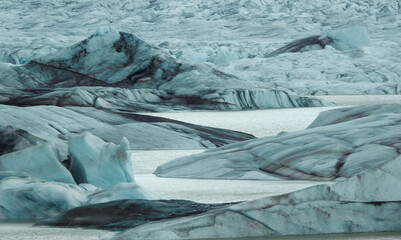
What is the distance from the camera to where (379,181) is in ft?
12.8

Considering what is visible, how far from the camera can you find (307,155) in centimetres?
687

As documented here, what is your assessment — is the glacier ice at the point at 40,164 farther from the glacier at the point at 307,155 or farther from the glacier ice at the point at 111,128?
the glacier ice at the point at 111,128

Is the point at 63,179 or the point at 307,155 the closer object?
the point at 63,179

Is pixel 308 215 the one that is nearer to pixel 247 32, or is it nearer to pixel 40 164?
pixel 40 164

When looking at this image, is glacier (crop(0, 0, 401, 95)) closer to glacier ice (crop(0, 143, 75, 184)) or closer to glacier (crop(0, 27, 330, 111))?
glacier (crop(0, 27, 330, 111))

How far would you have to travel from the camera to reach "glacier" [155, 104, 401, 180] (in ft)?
21.3

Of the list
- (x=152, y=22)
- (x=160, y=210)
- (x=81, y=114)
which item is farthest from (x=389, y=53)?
(x=152, y=22)

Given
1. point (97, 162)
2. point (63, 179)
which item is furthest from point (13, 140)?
point (63, 179)

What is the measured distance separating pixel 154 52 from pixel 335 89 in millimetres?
8670

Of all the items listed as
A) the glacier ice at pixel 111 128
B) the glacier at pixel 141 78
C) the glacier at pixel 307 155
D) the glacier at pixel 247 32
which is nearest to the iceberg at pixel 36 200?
the glacier at pixel 307 155

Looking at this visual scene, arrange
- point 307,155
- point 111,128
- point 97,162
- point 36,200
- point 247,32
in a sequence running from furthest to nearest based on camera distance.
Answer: point 247,32 < point 111,128 < point 307,155 < point 97,162 < point 36,200

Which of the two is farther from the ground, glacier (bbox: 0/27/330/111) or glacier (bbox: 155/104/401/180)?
glacier (bbox: 155/104/401/180)

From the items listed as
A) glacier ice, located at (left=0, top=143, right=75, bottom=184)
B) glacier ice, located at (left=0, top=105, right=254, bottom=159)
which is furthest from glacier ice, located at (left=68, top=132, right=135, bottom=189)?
glacier ice, located at (left=0, top=105, right=254, bottom=159)

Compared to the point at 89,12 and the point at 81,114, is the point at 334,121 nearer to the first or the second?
the point at 81,114
